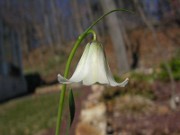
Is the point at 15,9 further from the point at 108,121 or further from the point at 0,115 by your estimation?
the point at 108,121

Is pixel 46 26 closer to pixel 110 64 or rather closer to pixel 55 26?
pixel 55 26

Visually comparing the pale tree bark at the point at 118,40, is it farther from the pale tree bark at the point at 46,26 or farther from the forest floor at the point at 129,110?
the pale tree bark at the point at 46,26

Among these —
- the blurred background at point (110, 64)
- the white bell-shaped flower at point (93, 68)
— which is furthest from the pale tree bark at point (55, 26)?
the white bell-shaped flower at point (93, 68)

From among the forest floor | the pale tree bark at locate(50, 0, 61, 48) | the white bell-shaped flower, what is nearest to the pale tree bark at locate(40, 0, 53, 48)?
the pale tree bark at locate(50, 0, 61, 48)

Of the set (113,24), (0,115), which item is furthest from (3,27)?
(0,115)

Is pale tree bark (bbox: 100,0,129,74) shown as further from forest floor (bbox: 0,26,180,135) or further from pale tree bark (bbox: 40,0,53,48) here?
pale tree bark (bbox: 40,0,53,48)

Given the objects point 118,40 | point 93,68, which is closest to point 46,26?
point 118,40
